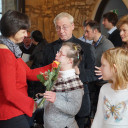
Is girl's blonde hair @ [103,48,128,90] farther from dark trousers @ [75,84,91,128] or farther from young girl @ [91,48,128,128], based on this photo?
dark trousers @ [75,84,91,128]

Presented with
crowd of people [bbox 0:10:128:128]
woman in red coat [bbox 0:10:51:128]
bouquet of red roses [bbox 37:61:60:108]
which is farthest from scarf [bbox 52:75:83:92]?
woman in red coat [bbox 0:10:51:128]

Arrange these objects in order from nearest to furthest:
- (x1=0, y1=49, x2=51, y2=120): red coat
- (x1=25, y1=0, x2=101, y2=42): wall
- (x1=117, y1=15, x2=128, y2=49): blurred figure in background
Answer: (x1=0, y1=49, x2=51, y2=120): red coat
(x1=117, y1=15, x2=128, y2=49): blurred figure in background
(x1=25, y1=0, x2=101, y2=42): wall

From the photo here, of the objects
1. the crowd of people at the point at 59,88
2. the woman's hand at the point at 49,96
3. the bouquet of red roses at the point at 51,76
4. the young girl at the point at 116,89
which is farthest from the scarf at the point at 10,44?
the young girl at the point at 116,89

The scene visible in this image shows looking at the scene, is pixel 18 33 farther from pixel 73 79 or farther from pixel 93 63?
pixel 93 63

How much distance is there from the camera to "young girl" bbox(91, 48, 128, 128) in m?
1.76

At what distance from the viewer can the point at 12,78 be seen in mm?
1732

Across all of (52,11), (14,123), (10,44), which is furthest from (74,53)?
(52,11)

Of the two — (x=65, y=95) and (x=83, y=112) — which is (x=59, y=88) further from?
(x=83, y=112)

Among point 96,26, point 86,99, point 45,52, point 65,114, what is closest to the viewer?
point 65,114

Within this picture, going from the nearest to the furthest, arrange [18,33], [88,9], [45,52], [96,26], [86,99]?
1. [18,33]
2. [86,99]
3. [45,52]
4. [96,26]
5. [88,9]

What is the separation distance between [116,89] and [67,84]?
0.43m

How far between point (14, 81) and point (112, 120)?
2.57 feet

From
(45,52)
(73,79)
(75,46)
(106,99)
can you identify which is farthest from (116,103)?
(45,52)

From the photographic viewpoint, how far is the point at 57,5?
7648 millimetres
